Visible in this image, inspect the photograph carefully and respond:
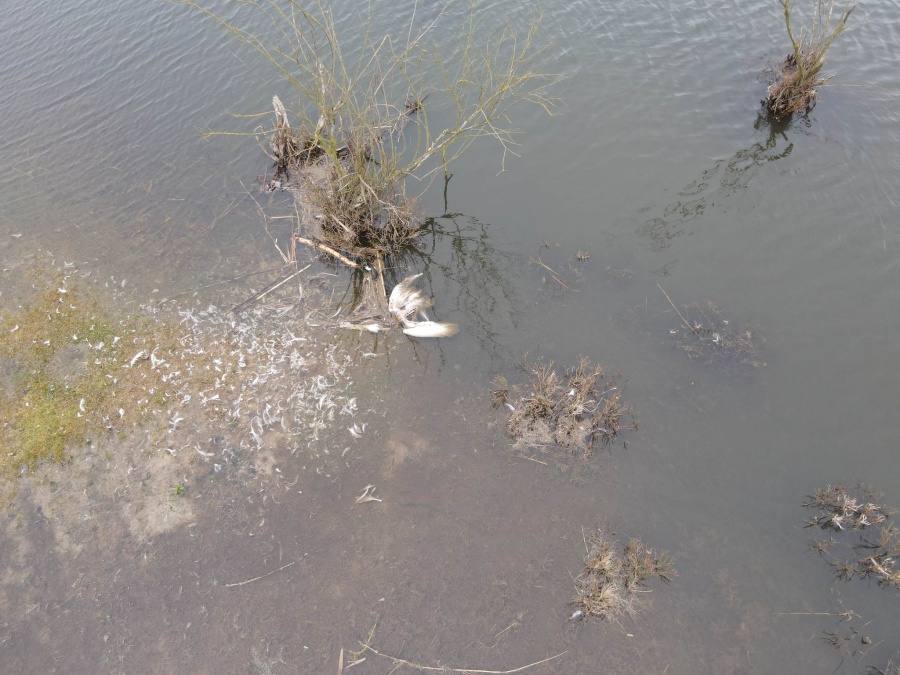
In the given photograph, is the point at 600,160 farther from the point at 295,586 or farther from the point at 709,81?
the point at 295,586

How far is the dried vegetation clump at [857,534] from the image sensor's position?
6.10 meters

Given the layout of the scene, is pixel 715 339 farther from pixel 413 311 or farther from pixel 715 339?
pixel 413 311

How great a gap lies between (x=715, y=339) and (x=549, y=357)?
8.05 ft

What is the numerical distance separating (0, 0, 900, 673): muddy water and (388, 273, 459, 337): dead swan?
263 millimetres

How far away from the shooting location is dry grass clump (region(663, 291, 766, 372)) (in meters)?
7.80

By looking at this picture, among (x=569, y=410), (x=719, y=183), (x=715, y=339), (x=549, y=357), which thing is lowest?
(x=715, y=339)

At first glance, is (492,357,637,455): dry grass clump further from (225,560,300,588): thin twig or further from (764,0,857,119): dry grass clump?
(764,0,857,119): dry grass clump

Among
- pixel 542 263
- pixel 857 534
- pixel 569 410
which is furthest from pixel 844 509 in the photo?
pixel 542 263

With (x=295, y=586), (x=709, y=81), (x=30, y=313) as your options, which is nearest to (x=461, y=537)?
(x=295, y=586)

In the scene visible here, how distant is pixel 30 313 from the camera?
905cm

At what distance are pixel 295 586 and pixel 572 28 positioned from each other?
13.4 m

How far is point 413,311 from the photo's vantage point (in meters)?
8.88

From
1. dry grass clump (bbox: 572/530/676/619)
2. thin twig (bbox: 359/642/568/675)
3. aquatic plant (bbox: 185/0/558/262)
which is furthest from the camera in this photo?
aquatic plant (bbox: 185/0/558/262)

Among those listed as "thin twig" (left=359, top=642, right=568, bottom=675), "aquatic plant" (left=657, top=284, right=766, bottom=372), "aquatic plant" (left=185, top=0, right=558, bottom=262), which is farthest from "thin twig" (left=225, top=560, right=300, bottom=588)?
"aquatic plant" (left=657, top=284, right=766, bottom=372)
